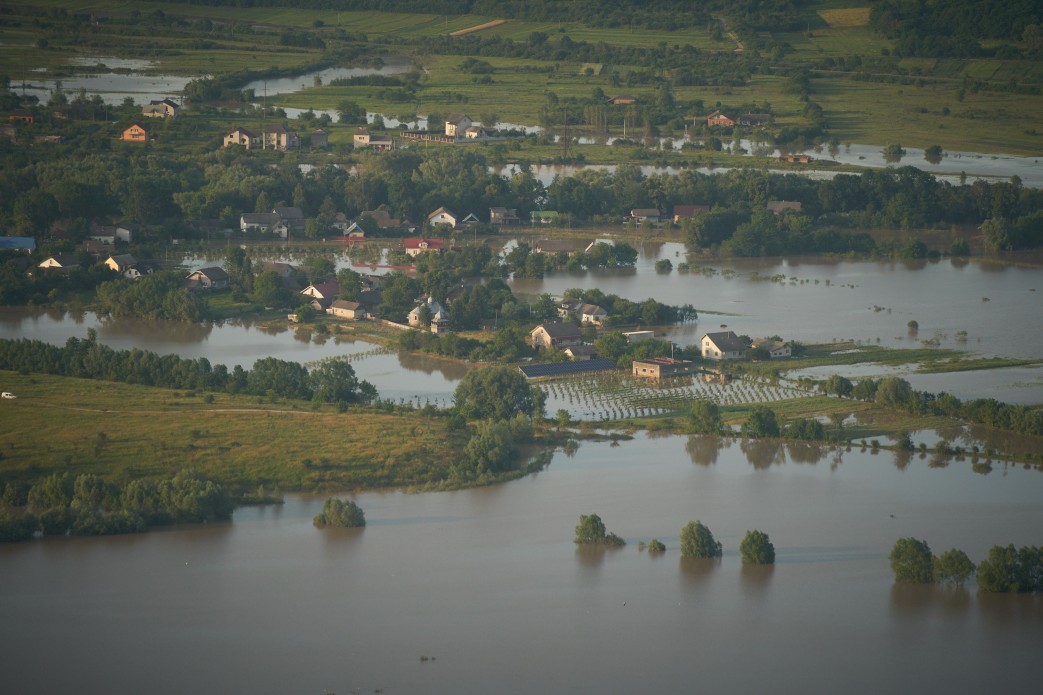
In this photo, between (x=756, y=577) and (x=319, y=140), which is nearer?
(x=756, y=577)

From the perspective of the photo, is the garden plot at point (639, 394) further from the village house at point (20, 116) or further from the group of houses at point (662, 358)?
the village house at point (20, 116)

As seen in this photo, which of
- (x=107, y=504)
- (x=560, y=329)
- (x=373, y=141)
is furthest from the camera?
(x=373, y=141)

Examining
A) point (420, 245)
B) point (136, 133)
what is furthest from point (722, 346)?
point (136, 133)

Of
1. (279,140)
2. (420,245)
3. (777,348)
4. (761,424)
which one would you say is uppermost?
(279,140)

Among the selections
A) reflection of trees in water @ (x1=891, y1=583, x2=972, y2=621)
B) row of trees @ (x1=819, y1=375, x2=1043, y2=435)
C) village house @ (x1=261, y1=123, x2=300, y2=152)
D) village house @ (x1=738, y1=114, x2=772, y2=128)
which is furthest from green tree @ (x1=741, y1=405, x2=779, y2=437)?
village house @ (x1=738, y1=114, x2=772, y2=128)

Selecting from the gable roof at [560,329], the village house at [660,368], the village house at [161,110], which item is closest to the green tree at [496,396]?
the village house at [660,368]

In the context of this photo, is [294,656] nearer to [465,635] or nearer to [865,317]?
[465,635]

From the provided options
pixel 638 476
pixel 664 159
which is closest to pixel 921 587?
pixel 638 476

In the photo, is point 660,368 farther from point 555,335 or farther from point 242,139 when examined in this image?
point 242,139
